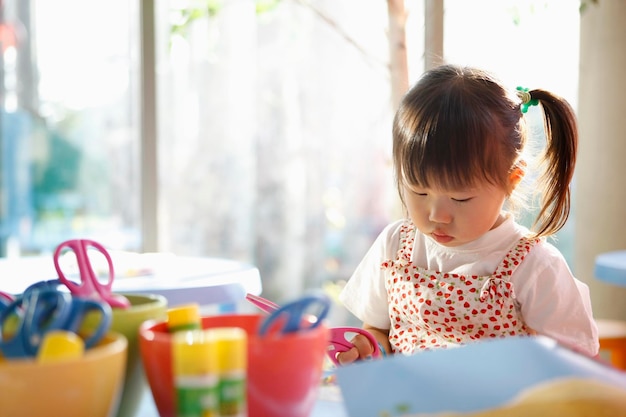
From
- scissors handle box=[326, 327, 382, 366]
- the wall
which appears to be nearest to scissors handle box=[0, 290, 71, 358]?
scissors handle box=[326, 327, 382, 366]

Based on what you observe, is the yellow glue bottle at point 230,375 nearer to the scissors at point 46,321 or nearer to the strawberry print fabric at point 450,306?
the scissors at point 46,321

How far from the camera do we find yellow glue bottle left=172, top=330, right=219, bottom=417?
488 millimetres

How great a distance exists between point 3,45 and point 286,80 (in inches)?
60.5

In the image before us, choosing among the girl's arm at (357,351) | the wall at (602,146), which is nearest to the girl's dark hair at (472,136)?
the girl's arm at (357,351)

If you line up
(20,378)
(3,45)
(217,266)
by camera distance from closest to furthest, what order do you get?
(20,378) → (217,266) → (3,45)

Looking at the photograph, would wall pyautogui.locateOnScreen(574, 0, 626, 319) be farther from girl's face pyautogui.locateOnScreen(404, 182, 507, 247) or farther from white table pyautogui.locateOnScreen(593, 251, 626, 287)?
girl's face pyautogui.locateOnScreen(404, 182, 507, 247)

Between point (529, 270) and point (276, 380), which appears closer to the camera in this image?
point (276, 380)

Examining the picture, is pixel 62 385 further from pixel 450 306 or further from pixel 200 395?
pixel 450 306

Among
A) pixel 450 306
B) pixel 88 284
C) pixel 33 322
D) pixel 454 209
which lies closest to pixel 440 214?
pixel 454 209

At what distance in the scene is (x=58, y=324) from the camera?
0.55m

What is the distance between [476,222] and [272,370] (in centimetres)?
60

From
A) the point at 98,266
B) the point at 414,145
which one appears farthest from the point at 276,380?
the point at 98,266

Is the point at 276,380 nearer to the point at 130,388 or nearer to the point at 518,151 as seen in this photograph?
the point at 130,388

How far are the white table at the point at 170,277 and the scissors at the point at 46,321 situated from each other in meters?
0.52
